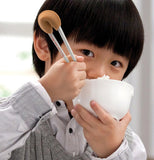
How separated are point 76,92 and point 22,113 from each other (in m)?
0.11

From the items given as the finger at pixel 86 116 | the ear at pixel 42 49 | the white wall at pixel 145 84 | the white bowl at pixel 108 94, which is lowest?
the white wall at pixel 145 84

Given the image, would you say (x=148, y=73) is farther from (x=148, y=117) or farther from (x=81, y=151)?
(x=81, y=151)

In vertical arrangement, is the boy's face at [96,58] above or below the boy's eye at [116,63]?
above

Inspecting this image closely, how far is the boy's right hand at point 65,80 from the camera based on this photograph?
51cm

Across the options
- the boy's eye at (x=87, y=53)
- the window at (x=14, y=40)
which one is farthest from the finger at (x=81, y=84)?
the window at (x=14, y=40)

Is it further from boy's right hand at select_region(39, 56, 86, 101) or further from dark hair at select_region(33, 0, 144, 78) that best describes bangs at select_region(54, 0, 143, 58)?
boy's right hand at select_region(39, 56, 86, 101)

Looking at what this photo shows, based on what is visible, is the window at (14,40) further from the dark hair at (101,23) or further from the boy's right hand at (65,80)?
the boy's right hand at (65,80)

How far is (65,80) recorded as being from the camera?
1.67ft

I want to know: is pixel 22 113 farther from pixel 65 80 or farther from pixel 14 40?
pixel 14 40

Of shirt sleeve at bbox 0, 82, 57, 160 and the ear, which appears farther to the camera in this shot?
Result: the ear

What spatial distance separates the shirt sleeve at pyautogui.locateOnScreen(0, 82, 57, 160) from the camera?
0.52 meters

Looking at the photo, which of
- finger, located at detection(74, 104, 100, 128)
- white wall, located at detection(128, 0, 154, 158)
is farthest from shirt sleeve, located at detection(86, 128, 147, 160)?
white wall, located at detection(128, 0, 154, 158)

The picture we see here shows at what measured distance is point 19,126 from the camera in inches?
21.0

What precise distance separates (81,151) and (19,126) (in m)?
0.24
